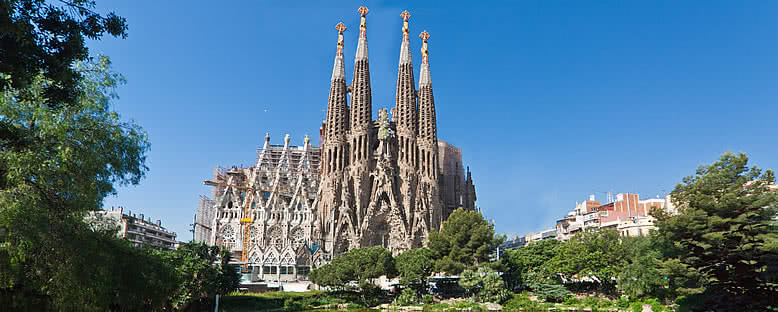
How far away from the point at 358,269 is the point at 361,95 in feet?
106

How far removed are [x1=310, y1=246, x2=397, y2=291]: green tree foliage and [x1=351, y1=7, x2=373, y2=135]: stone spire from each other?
2530 centimetres

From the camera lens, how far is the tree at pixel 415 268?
43.7m

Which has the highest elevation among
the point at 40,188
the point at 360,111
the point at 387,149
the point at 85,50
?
the point at 360,111

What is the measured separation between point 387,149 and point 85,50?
57500 mm

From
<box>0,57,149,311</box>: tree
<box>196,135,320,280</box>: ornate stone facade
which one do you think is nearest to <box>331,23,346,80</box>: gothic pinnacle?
<box>196,135,320,280</box>: ornate stone facade

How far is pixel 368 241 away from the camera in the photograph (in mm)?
64312

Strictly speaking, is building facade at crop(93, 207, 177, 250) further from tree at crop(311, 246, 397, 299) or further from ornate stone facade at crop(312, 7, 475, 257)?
tree at crop(311, 246, 397, 299)

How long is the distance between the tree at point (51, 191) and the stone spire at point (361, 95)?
53.5m

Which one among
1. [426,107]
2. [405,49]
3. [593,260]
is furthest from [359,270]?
[405,49]

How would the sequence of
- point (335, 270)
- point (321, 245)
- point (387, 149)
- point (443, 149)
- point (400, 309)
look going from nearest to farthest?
point (400, 309)
point (335, 270)
point (321, 245)
point (387, 149)
point (443, 149)

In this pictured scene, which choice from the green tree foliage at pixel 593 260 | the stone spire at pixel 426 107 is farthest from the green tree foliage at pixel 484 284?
the stone spire at pixel 426 107

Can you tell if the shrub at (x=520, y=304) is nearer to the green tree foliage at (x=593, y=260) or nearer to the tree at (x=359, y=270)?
the green tree foliage at (x=593, y=260)

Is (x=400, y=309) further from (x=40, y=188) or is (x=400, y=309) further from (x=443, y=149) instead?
(x=443, y=149)

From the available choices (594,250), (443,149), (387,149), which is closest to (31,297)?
(594,250)
